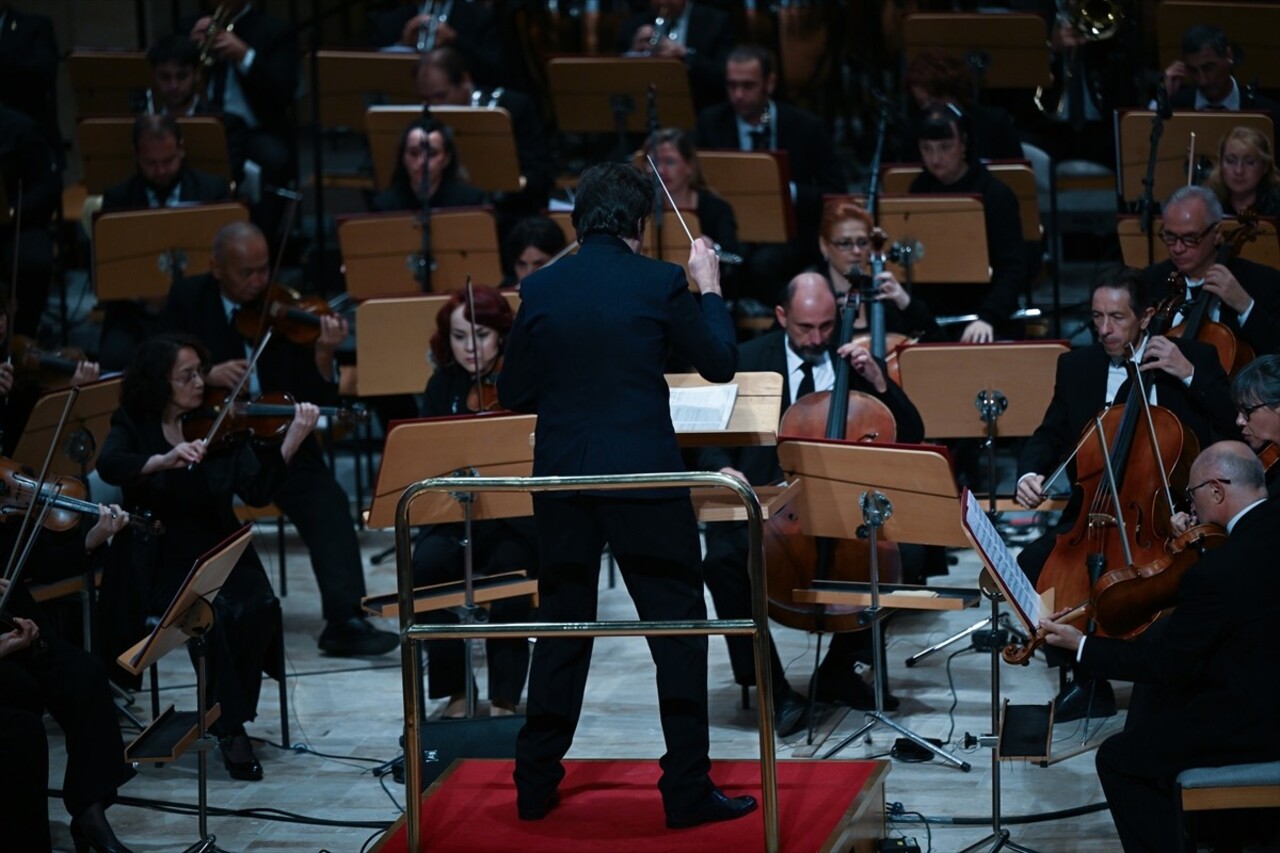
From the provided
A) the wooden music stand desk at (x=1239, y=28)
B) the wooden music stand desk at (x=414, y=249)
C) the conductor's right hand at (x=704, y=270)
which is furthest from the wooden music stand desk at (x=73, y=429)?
the wooden music stand desk at (x=1239, y=28)

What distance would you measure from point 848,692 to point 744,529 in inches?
20.1

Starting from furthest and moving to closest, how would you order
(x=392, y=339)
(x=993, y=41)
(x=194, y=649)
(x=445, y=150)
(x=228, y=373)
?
(x=993, y=41)
(x=445, y=150)
(x=392, y=339)
(x=228, y=373)
(x=194, y=649)

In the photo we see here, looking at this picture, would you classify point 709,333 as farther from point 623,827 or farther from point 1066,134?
point 1066,134

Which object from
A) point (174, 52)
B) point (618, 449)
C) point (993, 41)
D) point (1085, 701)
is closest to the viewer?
point (618, 449)

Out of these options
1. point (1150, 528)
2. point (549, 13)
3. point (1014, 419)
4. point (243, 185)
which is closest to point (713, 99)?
point (549, 13)

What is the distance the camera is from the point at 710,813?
3424 mm

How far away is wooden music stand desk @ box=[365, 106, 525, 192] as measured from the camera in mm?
6758

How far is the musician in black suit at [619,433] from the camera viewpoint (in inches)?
131

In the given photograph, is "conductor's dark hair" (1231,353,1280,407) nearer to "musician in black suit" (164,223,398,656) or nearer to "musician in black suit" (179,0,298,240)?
"musician in black suit" (164,223,398,656)

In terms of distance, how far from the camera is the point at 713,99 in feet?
25.0

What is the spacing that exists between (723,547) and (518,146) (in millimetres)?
3049

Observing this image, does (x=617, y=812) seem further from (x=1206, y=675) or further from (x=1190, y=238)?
(x=1190, y=238)

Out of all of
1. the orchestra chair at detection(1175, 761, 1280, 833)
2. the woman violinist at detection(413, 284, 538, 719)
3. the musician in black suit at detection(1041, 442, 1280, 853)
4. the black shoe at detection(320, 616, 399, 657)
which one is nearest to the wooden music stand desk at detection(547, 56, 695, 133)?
the woman violinist at detection(413, 284, 538, 719)

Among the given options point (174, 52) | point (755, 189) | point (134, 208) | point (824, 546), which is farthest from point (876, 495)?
point (174, 52)
